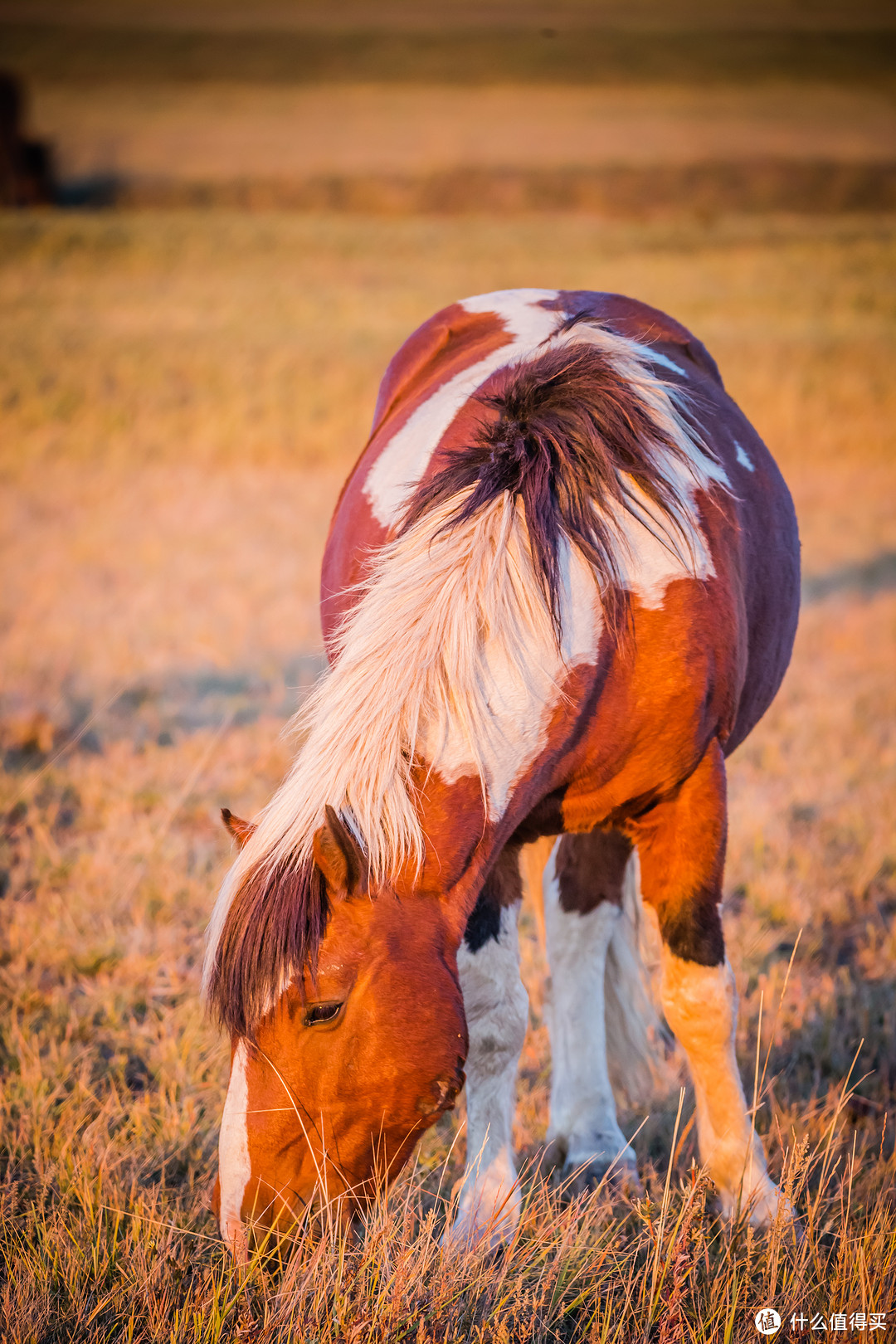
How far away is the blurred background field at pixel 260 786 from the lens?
5.25ft

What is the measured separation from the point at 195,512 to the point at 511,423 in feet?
23.3

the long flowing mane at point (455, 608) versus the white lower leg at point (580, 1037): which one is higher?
the long flowing mane at point (455, 608)

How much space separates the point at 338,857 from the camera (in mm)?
1304

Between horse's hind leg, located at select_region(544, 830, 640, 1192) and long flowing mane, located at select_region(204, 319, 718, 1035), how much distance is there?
894mm

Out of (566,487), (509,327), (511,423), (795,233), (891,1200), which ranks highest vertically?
(795,233)

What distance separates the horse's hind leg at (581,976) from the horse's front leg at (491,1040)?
0.86 feet

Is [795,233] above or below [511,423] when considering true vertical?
above

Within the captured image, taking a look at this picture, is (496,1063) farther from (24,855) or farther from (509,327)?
(24,855)

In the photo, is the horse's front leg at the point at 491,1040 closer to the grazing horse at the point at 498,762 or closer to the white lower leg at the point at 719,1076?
the grazing horse at the point at 498,762

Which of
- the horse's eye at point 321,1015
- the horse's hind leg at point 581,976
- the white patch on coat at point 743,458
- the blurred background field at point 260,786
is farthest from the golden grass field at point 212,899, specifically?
the white patch on coat at point 743,458

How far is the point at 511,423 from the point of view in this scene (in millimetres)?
1682

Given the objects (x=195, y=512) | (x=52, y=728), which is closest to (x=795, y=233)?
(x=195, y=512)

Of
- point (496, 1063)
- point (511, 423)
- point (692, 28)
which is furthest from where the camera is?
point (692, 28)

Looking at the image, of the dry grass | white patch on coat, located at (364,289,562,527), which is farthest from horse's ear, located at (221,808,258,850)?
the dry grass
